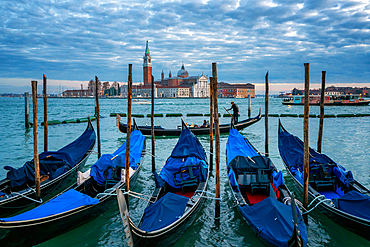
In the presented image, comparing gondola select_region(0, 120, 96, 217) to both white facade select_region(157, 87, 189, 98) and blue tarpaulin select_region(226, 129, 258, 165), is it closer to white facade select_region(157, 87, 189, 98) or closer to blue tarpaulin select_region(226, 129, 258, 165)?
blue tarpaulin select_region(226, 129, 258, 165)

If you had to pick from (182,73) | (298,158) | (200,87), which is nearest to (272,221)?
(298,158)

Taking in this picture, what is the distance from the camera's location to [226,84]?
85.1 meters

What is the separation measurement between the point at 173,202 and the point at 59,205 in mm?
1276

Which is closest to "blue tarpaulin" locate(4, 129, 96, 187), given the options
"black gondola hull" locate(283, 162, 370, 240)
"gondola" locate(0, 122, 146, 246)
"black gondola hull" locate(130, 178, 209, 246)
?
"gondola" locate(0, 122, 146, 246)

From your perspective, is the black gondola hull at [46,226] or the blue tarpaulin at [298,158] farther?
the blue tarpaulin at [298,158]

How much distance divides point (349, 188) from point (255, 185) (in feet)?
3.99

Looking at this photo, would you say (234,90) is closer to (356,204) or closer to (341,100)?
(341,100)

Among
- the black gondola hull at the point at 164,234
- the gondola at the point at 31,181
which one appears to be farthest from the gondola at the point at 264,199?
the gondola at the point at 31,181

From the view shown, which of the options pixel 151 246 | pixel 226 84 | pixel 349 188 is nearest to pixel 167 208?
pixel 151 246

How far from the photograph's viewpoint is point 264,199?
9.70 ft

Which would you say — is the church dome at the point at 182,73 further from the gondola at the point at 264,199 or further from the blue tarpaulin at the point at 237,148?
the gondola at the point at 264,199

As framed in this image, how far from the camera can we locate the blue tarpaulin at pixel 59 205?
8.77 ft

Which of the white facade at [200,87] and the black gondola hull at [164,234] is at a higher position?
the white facade at [200,87]

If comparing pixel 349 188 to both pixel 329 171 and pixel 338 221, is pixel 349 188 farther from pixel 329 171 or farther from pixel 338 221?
pixel 338 221
